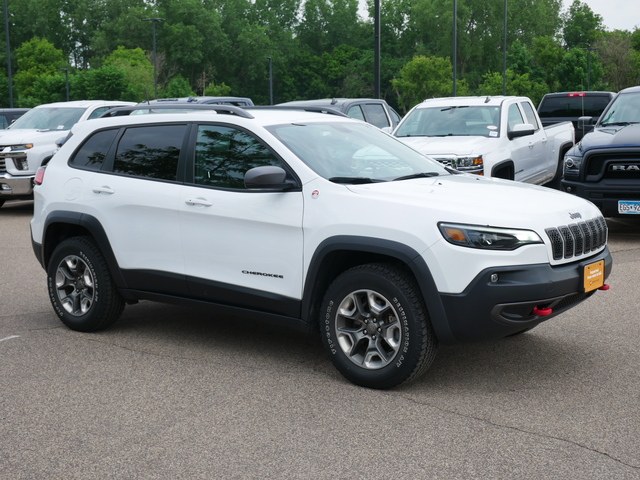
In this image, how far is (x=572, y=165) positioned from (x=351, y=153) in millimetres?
6249

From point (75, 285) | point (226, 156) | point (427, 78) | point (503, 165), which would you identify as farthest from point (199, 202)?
point (427, 78)

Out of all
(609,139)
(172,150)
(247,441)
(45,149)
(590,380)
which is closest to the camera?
(247,441)

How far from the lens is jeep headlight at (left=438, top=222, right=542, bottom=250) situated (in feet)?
15.8

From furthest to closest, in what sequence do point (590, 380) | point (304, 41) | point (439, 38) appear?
point (304, 41) < point (439, 38) < point (590, 380)

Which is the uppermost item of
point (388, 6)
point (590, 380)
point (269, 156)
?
point (388, 6)

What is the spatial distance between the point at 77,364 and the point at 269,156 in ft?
6.15

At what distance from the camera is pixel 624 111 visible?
12188 mm

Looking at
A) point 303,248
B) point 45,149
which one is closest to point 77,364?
point 303,248

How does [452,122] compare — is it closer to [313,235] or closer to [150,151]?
[150,151]

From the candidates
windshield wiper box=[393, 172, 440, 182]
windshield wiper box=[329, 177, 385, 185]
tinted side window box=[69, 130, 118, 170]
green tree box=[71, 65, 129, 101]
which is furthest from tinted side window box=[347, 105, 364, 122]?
green tree box=[71, 65, 129, 101]

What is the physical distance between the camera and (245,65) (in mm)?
114938

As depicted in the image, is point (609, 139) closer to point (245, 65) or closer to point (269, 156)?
point (269, 156)

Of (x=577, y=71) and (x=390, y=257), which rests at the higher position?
(x=577, y=71)

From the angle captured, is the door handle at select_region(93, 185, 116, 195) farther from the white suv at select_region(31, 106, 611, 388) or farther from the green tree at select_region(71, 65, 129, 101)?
the green tree at select_region(71, 65, 129, 101)
